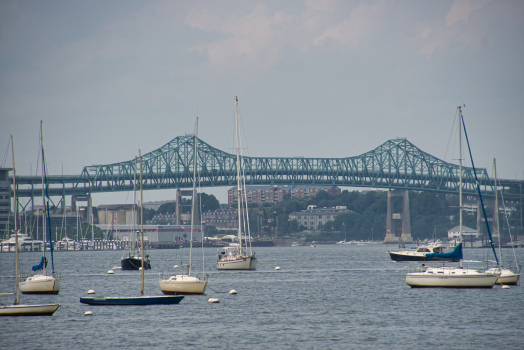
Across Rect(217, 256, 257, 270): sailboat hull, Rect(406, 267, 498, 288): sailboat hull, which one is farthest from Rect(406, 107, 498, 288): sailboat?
Rect(217, 256, 257, 270): sailboat hull

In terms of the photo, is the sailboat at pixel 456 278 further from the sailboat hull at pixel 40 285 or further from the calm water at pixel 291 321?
the sailboat hull at pixel 40 285

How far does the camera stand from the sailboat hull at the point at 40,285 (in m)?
42.1

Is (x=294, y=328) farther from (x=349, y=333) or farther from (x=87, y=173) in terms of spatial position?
(x=87, y=173)

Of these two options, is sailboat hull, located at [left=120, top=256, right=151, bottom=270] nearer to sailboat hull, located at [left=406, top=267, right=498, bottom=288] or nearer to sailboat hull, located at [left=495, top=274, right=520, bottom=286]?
sailboat hull, located at [left=406, top=267, right=498, bottom=288]

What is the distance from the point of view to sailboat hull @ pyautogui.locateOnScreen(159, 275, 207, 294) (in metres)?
40.7

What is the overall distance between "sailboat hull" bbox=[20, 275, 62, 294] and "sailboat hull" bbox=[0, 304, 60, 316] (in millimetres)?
8717

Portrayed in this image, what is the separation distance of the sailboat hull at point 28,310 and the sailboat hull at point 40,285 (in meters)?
8.72

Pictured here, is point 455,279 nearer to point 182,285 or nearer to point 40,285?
point 182,285

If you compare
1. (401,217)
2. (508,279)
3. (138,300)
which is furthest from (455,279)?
(401,217)

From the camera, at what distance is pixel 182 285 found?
134 ft

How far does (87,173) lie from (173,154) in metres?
20.5

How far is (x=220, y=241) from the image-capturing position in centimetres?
18450

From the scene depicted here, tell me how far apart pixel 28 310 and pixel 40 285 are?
992 cm

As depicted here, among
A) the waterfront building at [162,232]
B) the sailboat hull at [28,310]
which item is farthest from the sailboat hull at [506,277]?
the waterfront building at [162,232]
